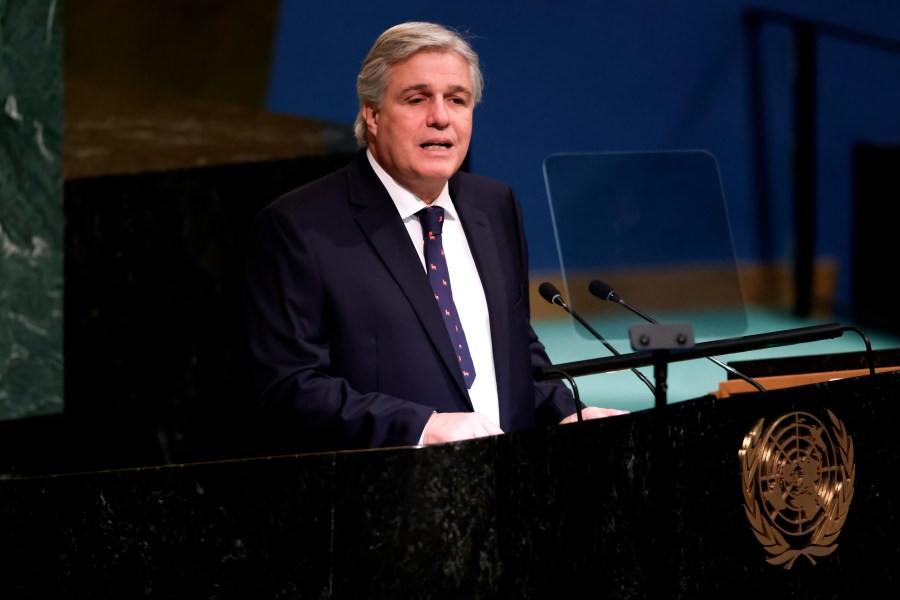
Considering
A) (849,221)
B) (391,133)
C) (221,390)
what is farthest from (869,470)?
(849,221)

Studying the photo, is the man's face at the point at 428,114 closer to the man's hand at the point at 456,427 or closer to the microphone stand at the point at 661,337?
the man's hand at the point at 456,427

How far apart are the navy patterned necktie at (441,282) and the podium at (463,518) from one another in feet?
1.53

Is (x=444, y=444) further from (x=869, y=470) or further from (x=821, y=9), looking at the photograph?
(x=821, y=9)

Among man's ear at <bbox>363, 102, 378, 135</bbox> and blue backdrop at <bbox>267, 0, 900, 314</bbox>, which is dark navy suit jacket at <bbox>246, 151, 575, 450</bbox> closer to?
man's ear at <bbox>363, 102, 378, 135</bbox>

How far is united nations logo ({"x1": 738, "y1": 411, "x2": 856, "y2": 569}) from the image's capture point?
184 cm

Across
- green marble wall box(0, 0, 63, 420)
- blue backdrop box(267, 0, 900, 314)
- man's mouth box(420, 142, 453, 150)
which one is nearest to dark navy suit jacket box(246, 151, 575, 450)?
man's mouth box(420, 142, 453, 150)

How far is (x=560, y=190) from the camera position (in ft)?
8.29

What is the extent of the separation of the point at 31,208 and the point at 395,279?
173cm

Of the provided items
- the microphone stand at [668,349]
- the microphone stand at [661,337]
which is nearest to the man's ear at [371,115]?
the microphone stand at [668,349]

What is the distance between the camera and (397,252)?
2133 mm

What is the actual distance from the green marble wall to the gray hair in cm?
159

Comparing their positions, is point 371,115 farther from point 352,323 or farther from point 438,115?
point 352,323

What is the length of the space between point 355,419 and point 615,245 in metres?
0.99

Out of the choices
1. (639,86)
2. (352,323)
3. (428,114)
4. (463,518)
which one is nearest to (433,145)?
(428,114)
